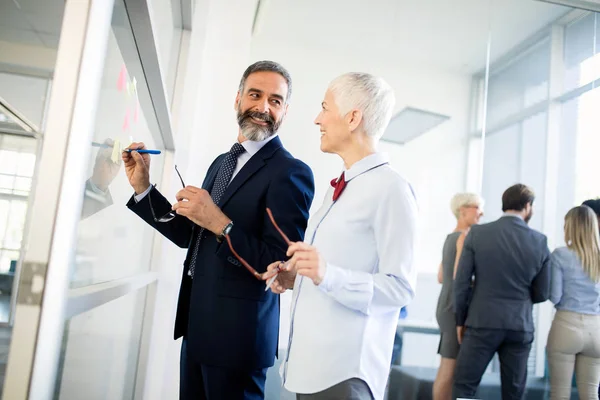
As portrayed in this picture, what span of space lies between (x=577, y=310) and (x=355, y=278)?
2.57 meters

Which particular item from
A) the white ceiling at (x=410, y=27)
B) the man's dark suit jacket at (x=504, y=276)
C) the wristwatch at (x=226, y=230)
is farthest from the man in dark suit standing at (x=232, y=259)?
the white ceiling at (x=410, y=27)

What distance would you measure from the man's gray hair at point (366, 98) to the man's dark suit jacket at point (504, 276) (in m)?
1.96

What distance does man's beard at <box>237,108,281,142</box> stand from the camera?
1.55m

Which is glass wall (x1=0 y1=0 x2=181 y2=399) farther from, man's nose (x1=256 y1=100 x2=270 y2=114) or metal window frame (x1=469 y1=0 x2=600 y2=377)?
metal window frame (x1=469 y1=0 x2=600 y2=377)

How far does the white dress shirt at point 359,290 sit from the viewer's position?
1.10 metres

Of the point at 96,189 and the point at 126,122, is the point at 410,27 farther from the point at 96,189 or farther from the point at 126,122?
the point at 96,189

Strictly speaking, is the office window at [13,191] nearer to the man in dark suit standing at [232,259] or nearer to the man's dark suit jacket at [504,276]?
the man in dark suit standing at [232,259]

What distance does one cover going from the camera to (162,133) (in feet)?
6.79

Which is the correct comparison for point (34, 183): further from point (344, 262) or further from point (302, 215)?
point (302, 215)

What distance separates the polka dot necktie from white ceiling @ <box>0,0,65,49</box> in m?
0.91

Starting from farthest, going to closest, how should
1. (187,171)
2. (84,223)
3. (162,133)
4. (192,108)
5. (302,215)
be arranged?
1. (187,171)
2. (192,108)
3. (162,133)
4. (302,215)
5. (84,223)

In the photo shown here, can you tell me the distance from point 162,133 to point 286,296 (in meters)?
1.53

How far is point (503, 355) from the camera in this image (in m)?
2.94

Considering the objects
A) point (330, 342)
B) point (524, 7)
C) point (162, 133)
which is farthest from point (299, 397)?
point (524, 7)
